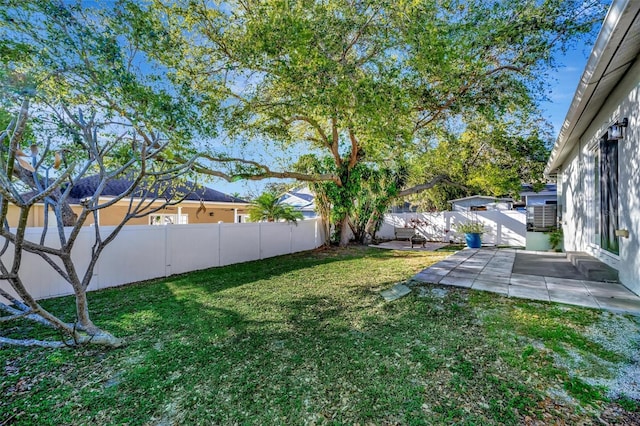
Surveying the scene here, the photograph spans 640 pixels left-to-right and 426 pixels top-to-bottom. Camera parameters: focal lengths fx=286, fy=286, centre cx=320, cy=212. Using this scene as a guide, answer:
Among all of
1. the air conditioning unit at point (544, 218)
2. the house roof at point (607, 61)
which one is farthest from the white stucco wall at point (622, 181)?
the air conditioning unit at point (544, 218)

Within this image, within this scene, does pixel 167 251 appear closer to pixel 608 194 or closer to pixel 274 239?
pixel 274 239

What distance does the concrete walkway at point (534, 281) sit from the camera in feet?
12.8

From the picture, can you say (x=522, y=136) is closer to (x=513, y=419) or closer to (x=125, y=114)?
(x=513, y=419)

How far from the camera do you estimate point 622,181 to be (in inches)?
170

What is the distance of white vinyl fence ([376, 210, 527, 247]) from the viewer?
41.0ft

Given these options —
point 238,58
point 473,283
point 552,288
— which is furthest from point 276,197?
point 552,288

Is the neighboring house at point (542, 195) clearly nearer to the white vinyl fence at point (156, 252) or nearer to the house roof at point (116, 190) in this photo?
the white vinyl fence at point (156, 252)

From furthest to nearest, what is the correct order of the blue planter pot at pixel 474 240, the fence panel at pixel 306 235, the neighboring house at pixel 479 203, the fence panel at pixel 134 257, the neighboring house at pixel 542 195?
the neighboring house at pixel 479 203, the neighboring house at pixel 542 195, the fence panel at pixel 306 235, the blue planter pot at pixel 474 240, the fence panel at pixel 134 257

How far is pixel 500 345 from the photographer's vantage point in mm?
3006

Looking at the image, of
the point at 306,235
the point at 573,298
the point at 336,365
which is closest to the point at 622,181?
the point at 573,298

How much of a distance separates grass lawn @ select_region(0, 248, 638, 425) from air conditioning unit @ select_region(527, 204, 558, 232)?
6.94 m

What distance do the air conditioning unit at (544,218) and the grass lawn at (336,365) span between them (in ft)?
22.8

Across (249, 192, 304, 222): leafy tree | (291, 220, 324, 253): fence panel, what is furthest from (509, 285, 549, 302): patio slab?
(291, 220, 324, 253): fence panel

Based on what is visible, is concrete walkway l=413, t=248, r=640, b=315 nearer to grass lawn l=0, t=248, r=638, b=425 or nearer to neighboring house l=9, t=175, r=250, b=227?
grass lawn l=0, t=248, r=638, b=425
